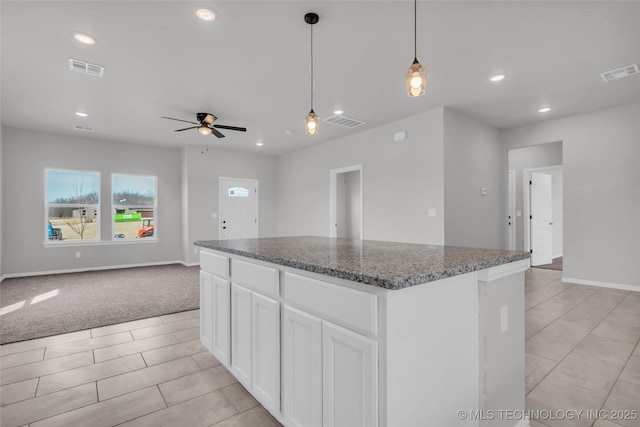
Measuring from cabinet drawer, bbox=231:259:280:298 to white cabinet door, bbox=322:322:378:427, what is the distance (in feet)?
1.42

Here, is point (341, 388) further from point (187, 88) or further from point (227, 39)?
point (187, 88)

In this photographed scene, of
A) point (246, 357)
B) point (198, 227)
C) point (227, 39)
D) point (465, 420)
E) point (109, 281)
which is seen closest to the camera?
point (465, 420)

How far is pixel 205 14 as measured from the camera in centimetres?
244

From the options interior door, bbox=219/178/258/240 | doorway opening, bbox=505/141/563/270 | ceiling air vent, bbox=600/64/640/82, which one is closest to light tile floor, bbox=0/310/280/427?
interior door, bbox=219/178/258/240

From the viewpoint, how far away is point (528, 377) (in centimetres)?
219

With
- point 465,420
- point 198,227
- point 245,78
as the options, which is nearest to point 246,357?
point 465,420

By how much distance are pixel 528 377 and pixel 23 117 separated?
737 cm

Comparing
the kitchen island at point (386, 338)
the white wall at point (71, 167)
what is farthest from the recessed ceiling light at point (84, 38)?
the white wall at point (71, 167)

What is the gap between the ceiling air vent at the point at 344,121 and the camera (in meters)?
5.11

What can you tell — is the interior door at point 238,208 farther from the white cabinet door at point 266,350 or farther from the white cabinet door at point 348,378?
the white cabinet door at point 348,378

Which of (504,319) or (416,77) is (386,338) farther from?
(416,77)

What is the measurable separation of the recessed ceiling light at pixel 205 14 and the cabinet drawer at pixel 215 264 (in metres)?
1.88

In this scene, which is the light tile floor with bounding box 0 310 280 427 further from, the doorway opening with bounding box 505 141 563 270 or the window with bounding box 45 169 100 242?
the doorway opening with bounding box 505 141 563 270

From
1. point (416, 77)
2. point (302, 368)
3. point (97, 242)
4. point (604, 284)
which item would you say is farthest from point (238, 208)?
point (604, 284)
